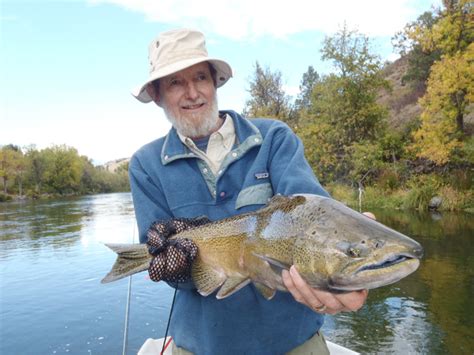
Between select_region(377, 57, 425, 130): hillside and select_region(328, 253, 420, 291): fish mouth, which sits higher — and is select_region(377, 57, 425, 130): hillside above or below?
above

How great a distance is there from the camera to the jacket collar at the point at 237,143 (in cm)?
299

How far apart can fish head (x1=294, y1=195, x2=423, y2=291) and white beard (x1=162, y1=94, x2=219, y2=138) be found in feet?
4.33

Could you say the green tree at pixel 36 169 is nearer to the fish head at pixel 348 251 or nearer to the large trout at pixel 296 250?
the large trout at pixel 296 250

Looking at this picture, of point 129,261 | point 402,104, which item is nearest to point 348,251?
point 129,261

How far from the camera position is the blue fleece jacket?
2699 mm

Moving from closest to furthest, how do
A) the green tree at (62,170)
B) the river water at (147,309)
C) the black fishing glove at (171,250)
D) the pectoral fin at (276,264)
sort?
the pectoral fin at (276,264)
the black fishing glove at (171,250)
the river water at (147,309)
the green tree at (62,170)

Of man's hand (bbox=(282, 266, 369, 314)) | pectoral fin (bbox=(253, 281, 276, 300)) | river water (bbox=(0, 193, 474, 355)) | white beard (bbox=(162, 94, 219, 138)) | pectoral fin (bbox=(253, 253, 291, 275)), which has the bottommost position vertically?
river water (bbox=(0, 193, 474, 355))

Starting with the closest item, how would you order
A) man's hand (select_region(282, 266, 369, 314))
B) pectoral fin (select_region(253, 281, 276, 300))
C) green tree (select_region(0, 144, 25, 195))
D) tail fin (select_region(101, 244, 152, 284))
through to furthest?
man's hand (select_region(282, 266, 369, 314)), pectoral fin (select_region(253, 281, 276, 300)), tail fin (select_region(101, 244, 152, 284)), green tree (select_region(0, 144, 25, 195))

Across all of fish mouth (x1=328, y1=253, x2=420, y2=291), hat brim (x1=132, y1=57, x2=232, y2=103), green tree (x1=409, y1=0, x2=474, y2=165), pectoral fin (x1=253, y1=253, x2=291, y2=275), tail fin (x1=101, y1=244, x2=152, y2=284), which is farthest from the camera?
green tree (x1=409, y1=0, x2=474, y2=165)

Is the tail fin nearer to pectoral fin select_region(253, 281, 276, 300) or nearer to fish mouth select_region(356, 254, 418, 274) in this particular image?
pectoral fin select_region(253, 281, 276, 300)

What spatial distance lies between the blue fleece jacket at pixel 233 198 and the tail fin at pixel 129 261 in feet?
0.44

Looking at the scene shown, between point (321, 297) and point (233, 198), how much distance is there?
114 cm

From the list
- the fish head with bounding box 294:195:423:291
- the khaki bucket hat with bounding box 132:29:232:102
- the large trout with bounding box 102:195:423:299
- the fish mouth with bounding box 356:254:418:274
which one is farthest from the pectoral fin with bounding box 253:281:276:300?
the khaki bucket hat with bounding box 132:29:232:102

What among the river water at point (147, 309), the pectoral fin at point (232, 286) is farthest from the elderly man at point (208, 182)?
the river water at point (147, 309)
